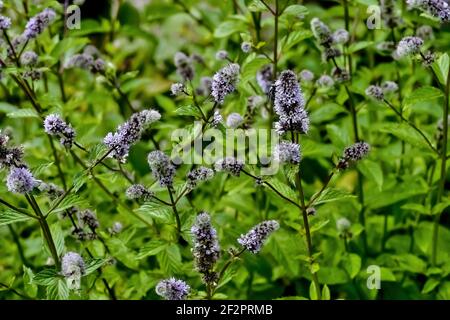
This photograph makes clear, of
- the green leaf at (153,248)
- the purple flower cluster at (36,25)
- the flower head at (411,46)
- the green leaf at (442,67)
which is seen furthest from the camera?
the purple flower cluster at (36,25)

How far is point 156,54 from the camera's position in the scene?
5289 mm

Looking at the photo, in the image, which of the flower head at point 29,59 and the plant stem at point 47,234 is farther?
the flower head at point 29,59

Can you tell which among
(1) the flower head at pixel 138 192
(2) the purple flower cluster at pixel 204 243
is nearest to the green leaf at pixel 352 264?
(2) the purple flower cluster at pixel 204 243

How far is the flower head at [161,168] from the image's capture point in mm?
2348

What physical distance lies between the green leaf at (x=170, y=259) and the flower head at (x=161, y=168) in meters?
0.39

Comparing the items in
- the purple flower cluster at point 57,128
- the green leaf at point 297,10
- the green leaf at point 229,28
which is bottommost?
the purple flower cluster at point 57,128

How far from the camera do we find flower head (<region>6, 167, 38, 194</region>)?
2141 mm

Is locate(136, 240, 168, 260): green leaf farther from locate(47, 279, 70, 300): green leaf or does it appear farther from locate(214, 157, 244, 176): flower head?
locate(214, 157, 244, 176): flower head

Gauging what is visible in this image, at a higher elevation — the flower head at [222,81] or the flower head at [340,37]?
the flower head at [340,37]

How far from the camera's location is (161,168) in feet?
7.76

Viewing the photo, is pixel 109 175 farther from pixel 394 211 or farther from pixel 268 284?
pixel 394 211

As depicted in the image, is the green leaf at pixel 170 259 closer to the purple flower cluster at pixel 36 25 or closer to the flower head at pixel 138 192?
the flower head at pixel 138 192

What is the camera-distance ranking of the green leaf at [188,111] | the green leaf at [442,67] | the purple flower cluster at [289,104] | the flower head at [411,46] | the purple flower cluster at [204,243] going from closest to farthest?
1. the purple flower cluster at [289,104]
2. the purple flower cluster at [204,243]
3. the green leaf at [188,111]
4. the flower head at [411,46]
5. the green leaf at [442,67]

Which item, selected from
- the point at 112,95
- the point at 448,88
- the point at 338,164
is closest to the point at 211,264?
the point at 338,164
